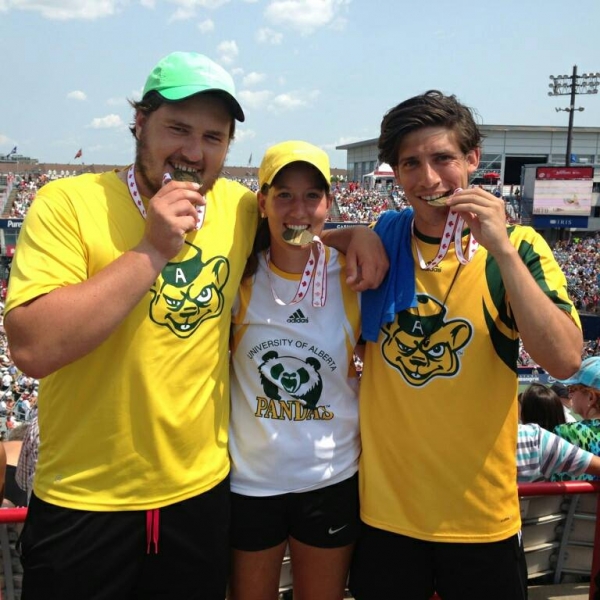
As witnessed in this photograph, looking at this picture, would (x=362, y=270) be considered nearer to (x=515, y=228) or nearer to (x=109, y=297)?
(x=515, y=228)

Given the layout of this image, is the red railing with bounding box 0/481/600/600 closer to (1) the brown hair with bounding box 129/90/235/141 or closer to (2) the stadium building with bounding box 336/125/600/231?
(1) the brown hair with bounding box 129/90/235/141

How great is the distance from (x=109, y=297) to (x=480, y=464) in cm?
148

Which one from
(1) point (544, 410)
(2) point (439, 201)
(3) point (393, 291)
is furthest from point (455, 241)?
(1) point (544, 410)

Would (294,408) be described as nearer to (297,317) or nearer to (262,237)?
(297,317)

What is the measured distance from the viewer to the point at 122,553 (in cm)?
198

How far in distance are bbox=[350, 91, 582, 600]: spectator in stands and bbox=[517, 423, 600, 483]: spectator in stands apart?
1.92ft

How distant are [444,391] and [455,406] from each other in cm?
7

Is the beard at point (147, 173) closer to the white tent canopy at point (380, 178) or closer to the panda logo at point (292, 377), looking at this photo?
the panda logo at point (292, 377)

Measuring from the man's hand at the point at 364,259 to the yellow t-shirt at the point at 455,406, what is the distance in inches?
6.3

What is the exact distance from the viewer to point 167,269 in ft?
6.65

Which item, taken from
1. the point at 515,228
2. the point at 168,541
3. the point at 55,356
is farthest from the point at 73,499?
the point at 515,228

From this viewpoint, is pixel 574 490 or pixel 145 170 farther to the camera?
pixel 574 490

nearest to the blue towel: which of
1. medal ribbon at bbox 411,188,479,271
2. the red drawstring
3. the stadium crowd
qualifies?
medal ribbon at bbox 411,188,479,271

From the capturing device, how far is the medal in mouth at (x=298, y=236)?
88.7 inches
